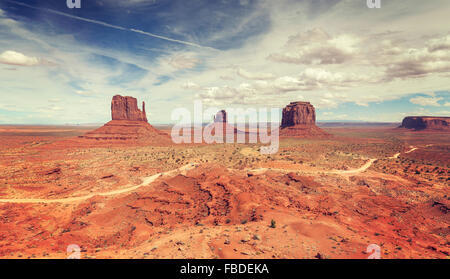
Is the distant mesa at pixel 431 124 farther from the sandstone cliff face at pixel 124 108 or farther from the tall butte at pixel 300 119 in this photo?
the sandstone cliff face at pixel 124 108

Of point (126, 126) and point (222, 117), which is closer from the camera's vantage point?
point (126, 126)

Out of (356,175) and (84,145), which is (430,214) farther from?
(84,145)

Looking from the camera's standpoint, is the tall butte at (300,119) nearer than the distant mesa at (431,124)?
Yes

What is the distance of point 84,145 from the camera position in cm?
7450

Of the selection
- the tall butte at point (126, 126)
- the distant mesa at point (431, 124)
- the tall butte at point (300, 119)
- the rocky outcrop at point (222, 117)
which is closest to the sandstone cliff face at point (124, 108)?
the tall butte at point (126, 126)

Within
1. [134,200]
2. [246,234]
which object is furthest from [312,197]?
[134,200]

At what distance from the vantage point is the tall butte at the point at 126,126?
8662 centimetres

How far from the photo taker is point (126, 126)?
9475 cm

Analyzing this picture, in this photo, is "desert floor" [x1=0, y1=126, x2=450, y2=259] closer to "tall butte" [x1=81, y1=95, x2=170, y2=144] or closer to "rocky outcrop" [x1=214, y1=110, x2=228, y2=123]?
"tall butte" [x1=81, y1=95, x2=170, y2=144]

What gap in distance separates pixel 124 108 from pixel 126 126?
36.3 feet

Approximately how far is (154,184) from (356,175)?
3488 centimetres

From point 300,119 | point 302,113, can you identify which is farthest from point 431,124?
point 300,119

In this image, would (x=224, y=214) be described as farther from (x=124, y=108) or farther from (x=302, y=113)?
(x=302, y=113)

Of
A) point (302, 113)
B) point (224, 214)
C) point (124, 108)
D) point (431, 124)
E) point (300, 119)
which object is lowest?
point (224, 214)
